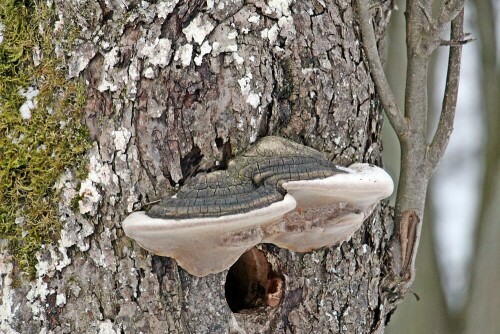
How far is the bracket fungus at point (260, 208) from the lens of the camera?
1601mm

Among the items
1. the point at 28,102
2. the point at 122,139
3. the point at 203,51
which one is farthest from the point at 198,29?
the point at 28,102

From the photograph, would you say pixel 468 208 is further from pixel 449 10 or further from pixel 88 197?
pixel 88 197

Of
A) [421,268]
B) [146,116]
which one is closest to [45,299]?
[146,116]

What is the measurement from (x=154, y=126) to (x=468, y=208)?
185 inches

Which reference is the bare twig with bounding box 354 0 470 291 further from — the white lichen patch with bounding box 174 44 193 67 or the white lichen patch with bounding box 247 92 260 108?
the white lichen patch with bounding box 174 44 193 67

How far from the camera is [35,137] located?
1909mm

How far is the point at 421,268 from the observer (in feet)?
17.8

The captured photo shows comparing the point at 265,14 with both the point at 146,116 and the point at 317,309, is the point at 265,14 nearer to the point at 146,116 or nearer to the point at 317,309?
the point at 146,116

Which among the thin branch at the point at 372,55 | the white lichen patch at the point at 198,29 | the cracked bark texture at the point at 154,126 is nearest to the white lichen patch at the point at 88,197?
the cracked bark texture at the point at 154,126

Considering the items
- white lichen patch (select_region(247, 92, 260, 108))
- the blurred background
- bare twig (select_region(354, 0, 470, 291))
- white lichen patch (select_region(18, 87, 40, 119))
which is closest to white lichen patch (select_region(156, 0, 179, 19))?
white lichen patch (select_region(247, 92, 260, 108))

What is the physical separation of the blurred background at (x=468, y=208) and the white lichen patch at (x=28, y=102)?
3143mm

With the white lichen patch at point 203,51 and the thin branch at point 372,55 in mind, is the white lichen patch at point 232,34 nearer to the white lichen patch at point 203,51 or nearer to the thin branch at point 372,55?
the white lichen patch at point 203,51

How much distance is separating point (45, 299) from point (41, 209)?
10.1 inches

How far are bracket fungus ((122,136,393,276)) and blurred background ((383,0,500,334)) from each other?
2900 millimetres
